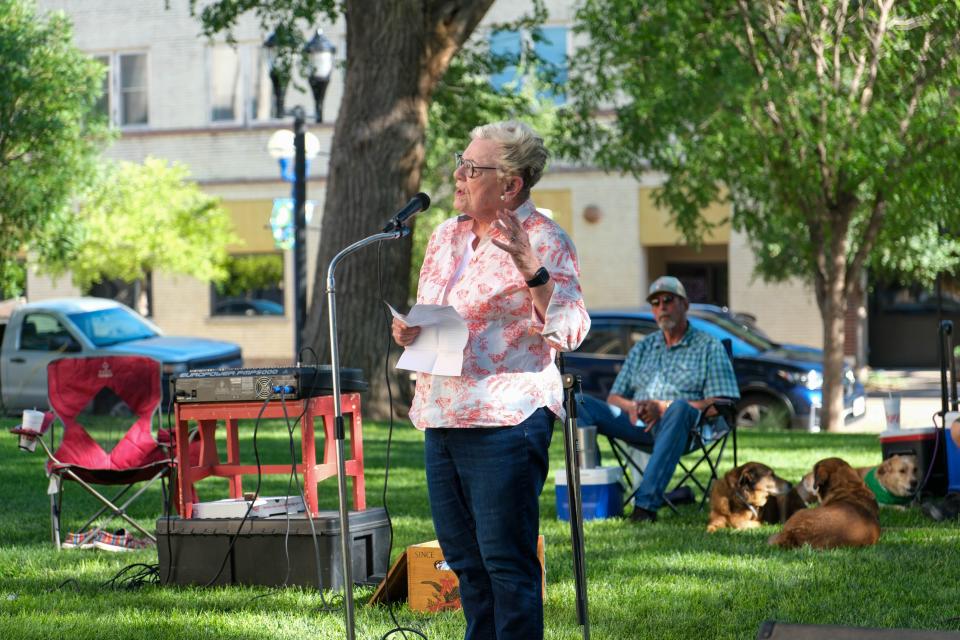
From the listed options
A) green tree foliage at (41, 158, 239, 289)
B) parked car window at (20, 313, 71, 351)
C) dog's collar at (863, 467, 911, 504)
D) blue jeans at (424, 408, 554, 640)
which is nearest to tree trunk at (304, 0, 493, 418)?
parked car window at (20, 313, 71, 351)

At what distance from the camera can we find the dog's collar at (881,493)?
823 cm

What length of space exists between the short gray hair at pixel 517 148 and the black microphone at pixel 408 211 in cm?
32

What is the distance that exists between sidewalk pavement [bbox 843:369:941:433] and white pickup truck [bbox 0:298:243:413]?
7907mm

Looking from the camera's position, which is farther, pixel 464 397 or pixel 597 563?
pixel 597 563

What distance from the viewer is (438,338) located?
3.87 m

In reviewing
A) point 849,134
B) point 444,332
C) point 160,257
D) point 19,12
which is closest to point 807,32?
point 849,134

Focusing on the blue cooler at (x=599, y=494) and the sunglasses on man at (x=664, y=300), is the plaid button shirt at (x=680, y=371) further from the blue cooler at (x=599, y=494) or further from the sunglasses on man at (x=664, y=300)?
the blue cooler at (x=599, y=494)

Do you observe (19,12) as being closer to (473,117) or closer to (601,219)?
(473,117)

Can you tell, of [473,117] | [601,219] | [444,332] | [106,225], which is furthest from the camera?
[601,219]

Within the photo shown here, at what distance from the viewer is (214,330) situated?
3244cm

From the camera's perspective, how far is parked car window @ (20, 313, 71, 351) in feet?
55.9

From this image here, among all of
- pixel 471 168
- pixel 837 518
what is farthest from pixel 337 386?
pixel 837 518

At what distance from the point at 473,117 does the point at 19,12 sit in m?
7.42

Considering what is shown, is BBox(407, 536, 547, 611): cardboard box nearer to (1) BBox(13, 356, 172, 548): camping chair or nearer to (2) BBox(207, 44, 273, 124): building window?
(1) BBox(13, 356, 172, 548): camping chair
